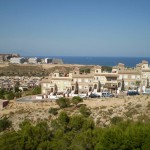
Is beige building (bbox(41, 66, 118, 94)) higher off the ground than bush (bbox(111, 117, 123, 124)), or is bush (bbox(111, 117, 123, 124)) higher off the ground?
beige building (bbox(41, 66, 118, 94))

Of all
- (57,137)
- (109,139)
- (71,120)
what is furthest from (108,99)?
(109,139)

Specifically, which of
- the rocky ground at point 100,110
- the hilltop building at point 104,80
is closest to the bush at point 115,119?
the rocky ground at point 100,110

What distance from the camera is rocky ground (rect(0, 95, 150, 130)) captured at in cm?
3391

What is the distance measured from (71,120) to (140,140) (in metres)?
10.3

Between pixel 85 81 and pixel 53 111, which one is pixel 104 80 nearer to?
pixel 85 81

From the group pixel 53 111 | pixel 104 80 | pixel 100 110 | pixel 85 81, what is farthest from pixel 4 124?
pixel 104 80

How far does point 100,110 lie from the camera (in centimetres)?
3747

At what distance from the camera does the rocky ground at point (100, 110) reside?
33.9 metres

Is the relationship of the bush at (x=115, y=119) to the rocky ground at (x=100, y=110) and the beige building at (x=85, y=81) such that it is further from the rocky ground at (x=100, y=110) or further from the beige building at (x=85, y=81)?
the beige building at (x=85, y=81)

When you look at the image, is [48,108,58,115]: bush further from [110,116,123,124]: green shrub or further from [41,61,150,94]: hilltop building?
[41,61,150,94]: hilltop building

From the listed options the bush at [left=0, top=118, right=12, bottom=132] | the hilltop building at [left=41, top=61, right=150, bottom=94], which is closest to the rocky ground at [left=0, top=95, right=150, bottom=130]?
the bush at [left=0, top=118, right=12, bottom=132]

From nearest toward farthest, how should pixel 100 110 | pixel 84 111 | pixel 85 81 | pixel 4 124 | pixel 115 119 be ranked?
pixel 115 119 → pixel 4 124 → pixel 84 111 → pixel 100 110 → pixel 85 81

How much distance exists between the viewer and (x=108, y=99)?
135 ft

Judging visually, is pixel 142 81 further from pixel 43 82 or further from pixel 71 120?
pixel 71 120
